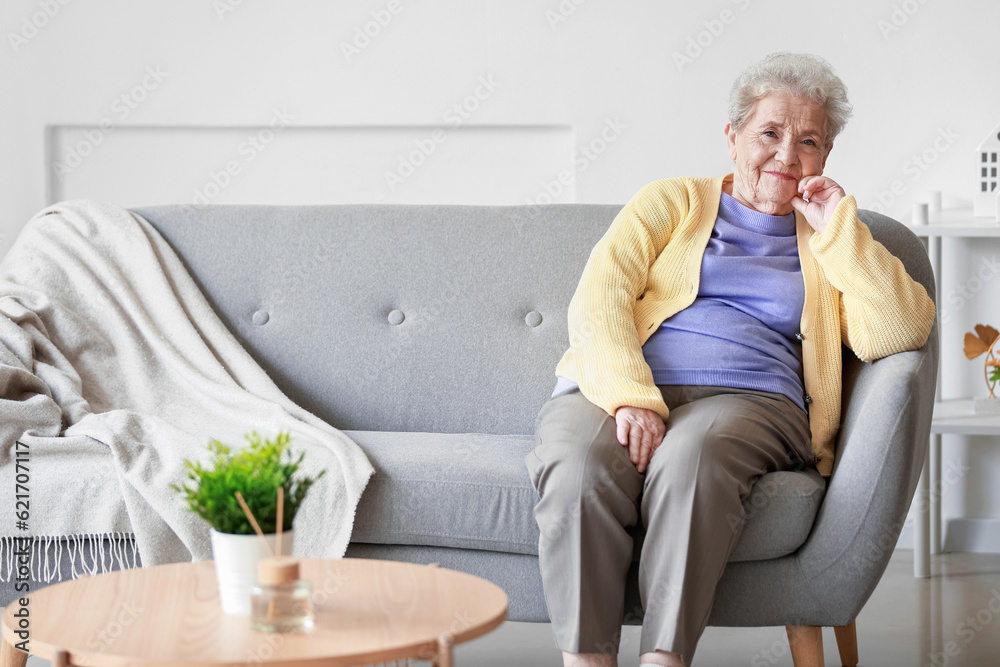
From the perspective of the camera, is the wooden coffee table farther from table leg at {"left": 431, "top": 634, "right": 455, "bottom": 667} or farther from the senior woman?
the senior woman

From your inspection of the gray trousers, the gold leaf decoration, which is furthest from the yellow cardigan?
the gold leaf decoration

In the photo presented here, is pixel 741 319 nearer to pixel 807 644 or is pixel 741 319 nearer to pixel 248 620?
pixel 807 644

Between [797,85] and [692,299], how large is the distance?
0.42 meters

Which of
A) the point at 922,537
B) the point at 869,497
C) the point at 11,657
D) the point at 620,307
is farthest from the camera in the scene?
the point at 922,537

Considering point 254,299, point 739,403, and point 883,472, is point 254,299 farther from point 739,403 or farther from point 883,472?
point 883,472

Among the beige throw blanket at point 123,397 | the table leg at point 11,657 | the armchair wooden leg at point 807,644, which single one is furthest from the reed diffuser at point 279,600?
the armchair wooden leg at point 807,644

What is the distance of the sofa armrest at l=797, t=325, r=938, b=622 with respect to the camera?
1.55 m

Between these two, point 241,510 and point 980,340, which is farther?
point 980,340

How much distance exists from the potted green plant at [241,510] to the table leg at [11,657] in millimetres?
365

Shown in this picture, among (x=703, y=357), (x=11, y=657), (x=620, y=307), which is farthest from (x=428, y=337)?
(x=11, y=657)

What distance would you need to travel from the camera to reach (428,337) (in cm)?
217

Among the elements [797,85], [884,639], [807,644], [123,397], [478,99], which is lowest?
[884,639]

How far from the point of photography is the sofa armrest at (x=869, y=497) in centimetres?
155

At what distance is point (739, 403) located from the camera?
167 cm
